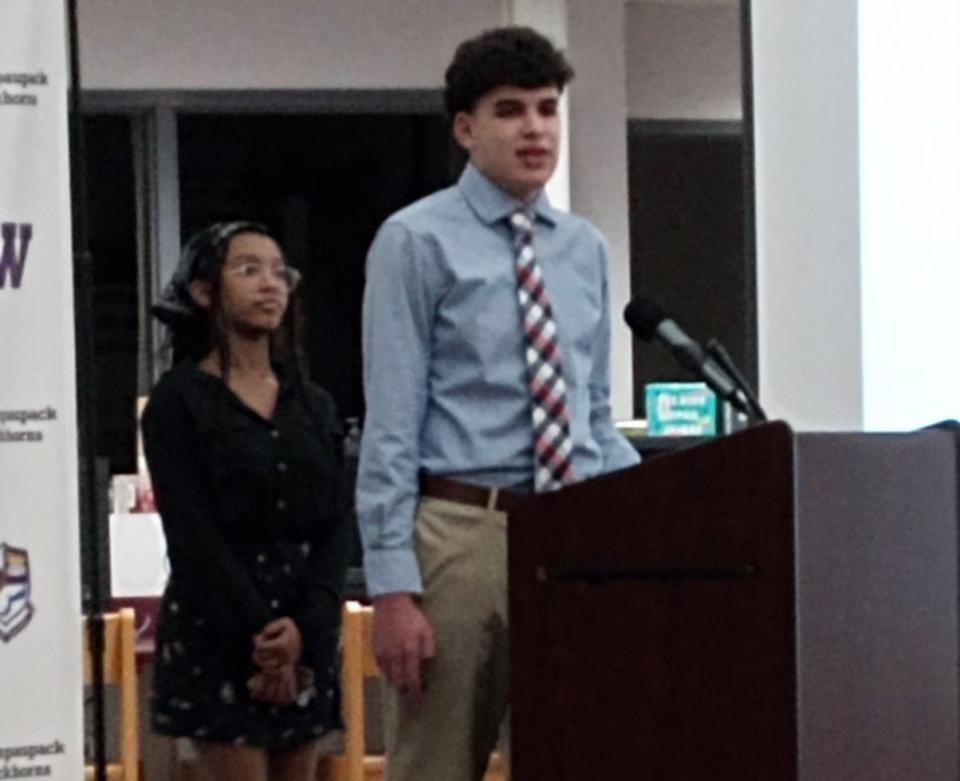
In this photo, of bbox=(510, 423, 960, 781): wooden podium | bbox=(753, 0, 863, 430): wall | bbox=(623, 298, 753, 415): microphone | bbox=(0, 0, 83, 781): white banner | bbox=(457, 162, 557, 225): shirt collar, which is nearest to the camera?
bbox=(510, 423, 960, 781): wooden podium

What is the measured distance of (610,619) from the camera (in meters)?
2.01

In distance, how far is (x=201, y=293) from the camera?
3.50m

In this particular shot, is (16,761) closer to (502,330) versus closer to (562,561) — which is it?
(502,330)

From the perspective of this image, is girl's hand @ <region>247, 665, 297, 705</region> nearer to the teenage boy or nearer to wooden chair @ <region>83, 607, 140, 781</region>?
the teenage boy

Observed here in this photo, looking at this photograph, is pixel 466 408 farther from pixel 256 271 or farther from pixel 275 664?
pixel 256 271

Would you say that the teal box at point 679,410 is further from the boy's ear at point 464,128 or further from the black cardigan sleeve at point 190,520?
the boy's ear at point 464,128

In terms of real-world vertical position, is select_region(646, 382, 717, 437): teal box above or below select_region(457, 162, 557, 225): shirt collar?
below

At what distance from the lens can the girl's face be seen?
3.44 metres

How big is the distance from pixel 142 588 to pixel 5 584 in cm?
283

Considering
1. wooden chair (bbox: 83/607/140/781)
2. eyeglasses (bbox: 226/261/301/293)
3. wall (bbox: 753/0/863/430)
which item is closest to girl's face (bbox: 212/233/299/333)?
eyeglasses (bbox: 226/261/301/293)

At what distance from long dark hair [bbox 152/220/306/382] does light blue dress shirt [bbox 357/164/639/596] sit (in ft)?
3.41

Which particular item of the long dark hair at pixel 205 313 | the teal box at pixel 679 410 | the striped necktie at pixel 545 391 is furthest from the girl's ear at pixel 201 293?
the teal box at pixel 679 410

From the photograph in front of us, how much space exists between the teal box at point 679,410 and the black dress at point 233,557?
4.02 metres

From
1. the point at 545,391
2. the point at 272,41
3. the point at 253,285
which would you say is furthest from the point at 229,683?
the point at 272,41
